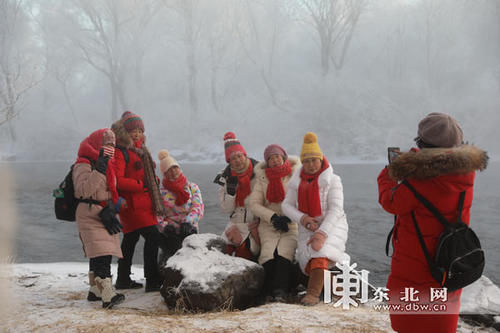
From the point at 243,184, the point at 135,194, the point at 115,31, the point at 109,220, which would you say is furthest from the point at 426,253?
the point at 115,31

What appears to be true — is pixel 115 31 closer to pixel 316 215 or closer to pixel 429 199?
pixel 316 215

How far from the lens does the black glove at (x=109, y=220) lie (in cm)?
341

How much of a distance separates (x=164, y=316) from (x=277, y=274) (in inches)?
45.4

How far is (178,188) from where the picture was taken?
4254 mm

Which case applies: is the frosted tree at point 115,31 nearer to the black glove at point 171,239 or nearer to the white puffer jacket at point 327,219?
the black glove at point 171,239

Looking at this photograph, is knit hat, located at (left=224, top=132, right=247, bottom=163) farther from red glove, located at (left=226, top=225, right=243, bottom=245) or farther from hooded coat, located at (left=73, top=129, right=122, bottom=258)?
hooded coat, located at (left=73, top=129, right=122, bottom=258)

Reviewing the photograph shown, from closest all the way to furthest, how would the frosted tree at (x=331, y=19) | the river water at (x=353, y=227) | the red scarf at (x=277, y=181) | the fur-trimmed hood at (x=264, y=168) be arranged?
the red scarf at (x=277, y=181), the fur-trimmed hood at (x=264, y=168), the river water at (x=353, y=227), the frosted tree at (x=331, y=19)

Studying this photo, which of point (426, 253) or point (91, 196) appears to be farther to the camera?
point (91, 196)

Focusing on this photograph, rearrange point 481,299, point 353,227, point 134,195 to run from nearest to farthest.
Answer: point 481,299, point 134,195, point 353,227

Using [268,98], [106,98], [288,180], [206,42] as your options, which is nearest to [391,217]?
[288,180]

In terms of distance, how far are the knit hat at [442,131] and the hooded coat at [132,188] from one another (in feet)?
8.96

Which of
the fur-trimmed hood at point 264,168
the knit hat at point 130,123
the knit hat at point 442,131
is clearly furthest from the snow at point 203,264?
the knit hat at point 442,131

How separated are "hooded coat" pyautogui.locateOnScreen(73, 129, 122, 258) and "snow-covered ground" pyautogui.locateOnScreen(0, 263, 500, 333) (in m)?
0.52

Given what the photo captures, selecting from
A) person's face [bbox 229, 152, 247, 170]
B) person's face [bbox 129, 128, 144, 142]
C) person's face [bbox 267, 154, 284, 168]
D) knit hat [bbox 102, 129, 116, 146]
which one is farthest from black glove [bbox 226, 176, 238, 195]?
knit hat [bbox 102, 129, 116, 146]
